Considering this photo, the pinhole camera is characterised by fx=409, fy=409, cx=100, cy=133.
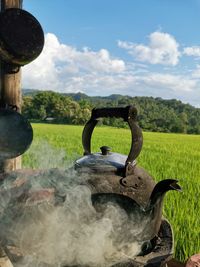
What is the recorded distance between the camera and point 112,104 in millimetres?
19828

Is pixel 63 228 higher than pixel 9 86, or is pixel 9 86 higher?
pixel 9 86

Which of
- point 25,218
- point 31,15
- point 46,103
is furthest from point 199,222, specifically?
point 46,103

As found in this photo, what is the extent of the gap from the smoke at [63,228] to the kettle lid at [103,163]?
0.34ft

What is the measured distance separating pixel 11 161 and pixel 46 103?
24.4 metres

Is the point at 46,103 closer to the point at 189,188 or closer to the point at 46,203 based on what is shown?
the point at 189,188

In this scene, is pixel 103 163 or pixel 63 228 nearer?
pixel 63 228

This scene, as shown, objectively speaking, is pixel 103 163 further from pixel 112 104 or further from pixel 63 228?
pixel 112 104

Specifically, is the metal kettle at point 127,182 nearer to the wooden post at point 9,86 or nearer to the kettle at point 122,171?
the kettle at point 122,171

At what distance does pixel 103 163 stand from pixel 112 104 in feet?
57.8

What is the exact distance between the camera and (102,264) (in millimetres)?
2020

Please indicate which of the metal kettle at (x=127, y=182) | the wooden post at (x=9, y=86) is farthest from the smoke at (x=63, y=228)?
the wooden post at (x=9, y=86)

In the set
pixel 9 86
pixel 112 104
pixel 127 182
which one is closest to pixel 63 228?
pixel 127 182

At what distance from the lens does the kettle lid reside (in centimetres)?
226

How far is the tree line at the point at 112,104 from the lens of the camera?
25.9 m
